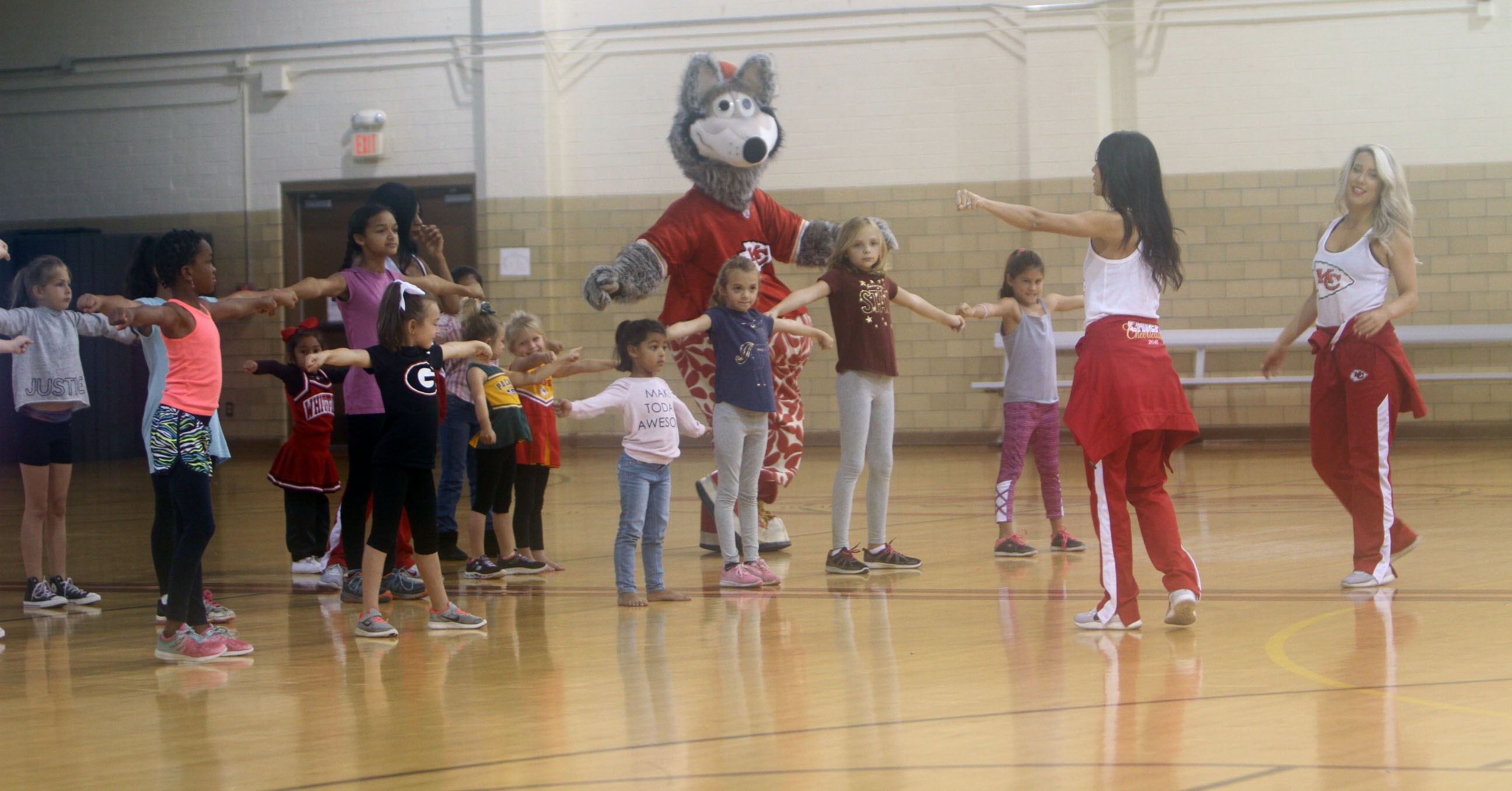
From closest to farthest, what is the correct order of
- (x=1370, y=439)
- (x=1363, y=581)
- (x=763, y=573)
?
(x=1363, y=581), (x=1370, y=439), (x=763, y=573)

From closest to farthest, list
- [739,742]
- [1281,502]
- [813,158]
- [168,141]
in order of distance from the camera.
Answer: [739,742] → [1281,502] → [813,158] → [168,141]

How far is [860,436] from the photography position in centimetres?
506

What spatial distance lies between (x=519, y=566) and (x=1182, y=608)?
269 cm

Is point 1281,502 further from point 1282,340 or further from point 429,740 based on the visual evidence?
point 429,740

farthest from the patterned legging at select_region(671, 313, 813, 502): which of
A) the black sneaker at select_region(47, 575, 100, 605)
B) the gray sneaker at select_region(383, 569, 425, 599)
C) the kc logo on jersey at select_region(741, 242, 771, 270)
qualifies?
the black sneaker at select_region(47, 575, 100, 605)

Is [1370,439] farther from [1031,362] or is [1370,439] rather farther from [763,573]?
[763,573]

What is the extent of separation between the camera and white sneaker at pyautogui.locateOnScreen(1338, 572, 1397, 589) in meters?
4.32

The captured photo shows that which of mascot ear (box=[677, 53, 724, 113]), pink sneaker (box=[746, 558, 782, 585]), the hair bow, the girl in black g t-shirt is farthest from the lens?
mascot ear (box=[677, 53, 724, 113])

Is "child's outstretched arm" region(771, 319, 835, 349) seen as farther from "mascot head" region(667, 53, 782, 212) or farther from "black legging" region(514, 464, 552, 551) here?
"black legging" region(514, 464, 552, 551)

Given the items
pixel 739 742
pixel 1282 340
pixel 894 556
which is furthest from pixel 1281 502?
pixel 739 742

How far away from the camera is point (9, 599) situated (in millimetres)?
5035

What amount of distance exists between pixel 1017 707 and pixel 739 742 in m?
0.67

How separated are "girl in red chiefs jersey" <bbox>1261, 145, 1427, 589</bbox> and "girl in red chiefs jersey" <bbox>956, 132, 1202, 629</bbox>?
0.98 metres

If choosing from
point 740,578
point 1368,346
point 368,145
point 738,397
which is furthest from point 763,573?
point 368,145
